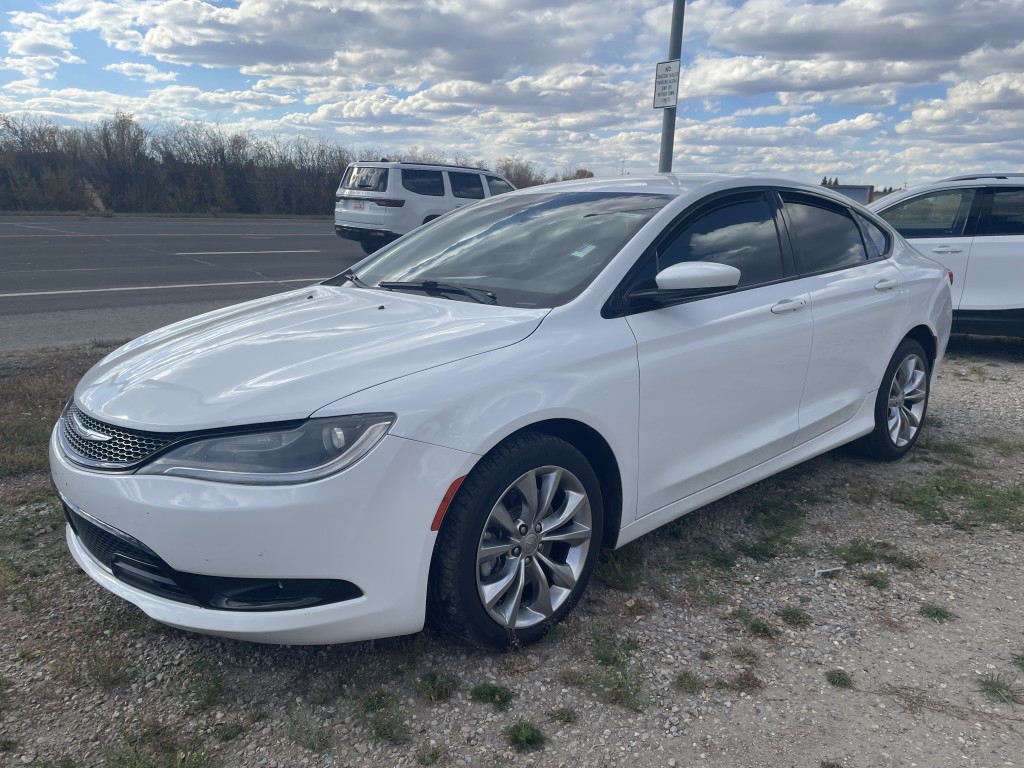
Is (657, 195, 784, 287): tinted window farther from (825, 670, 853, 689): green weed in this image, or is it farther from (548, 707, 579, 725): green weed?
(548, 707, 579, 725): green weed

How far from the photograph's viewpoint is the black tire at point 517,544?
2.54 meters

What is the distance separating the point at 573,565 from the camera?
2930 millimetres

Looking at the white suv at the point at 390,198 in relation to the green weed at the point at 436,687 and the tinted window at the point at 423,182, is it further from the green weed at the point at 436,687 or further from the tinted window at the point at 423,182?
the green weed at the point at 436,687

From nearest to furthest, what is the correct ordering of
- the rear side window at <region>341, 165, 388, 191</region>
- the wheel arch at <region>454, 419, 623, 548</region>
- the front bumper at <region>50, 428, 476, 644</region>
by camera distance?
the front bumper at <region>50, 428, 476, 644</region> < the wheel arch at <region>454, 419, 623, 548</region> < the rear side window at <region>341, 165, 388, 191</region>

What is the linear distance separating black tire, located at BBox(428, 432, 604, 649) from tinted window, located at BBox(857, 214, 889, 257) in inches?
108

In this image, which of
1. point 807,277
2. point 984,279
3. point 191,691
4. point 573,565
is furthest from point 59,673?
point 984,279

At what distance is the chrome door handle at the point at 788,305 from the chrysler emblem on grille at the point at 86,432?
279cm

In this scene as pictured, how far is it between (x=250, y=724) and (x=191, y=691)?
0.90ft

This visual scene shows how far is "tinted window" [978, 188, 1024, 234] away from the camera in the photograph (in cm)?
755

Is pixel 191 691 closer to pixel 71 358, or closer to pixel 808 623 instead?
pixel 808 623

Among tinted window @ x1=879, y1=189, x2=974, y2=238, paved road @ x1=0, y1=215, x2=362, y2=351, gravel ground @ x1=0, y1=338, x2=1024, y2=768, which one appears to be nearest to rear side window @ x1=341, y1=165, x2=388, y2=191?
paved road @ x1=0, y1=215, x2=362, y2=351

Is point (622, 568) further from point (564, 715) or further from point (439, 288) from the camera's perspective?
point (439, 288)


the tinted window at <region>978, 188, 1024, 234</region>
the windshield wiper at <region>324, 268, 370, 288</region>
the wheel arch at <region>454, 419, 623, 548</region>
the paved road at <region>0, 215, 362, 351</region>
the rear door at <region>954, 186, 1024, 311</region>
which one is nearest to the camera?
the wheel arch at <region>454, 419, 623, 548</region>

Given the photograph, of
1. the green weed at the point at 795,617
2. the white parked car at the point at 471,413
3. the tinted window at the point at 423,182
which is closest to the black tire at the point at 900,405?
the white parked car at the point at 471,413
